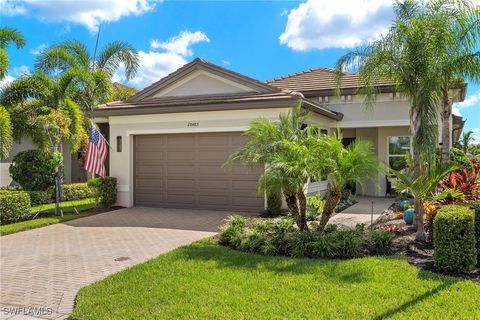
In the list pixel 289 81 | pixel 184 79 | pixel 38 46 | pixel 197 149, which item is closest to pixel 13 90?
pixel 38 46

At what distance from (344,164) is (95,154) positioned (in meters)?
8.18

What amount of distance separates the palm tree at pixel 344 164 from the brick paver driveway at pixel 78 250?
3.47m

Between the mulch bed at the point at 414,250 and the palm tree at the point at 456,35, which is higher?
the palm tree at the point at 456,35

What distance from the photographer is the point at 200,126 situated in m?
13.5

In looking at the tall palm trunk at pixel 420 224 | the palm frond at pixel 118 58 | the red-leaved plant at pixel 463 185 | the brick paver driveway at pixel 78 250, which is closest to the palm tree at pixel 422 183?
the tall palm trunk at pixel 420 224

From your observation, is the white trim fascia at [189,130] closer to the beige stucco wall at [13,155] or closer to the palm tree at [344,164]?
the palm tree at [344,164]

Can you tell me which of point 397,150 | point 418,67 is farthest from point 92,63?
point 418,67

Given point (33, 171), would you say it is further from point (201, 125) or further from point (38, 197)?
point (201, 125)

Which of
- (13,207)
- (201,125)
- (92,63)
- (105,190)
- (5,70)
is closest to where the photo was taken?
(13,207)

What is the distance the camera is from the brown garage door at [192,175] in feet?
42.8

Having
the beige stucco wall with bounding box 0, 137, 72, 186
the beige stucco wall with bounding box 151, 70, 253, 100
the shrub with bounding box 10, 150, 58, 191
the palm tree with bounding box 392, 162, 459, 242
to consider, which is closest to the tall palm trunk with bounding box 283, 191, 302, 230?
the palm tree with bounding box 392, 162, 459, 242

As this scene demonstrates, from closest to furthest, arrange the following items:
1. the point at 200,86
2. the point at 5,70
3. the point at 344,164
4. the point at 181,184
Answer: the point at 344,164
the point at 181,184
the point at 5,70
the point at 200,86

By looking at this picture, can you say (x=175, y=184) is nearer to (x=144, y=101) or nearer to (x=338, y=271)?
(x=144, y=101)

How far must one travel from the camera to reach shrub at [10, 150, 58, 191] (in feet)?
53.4
